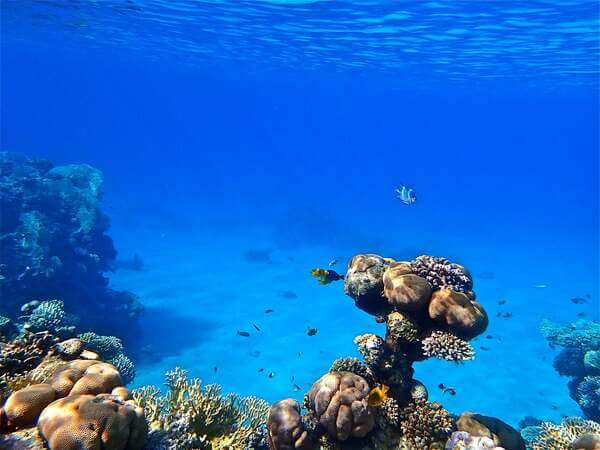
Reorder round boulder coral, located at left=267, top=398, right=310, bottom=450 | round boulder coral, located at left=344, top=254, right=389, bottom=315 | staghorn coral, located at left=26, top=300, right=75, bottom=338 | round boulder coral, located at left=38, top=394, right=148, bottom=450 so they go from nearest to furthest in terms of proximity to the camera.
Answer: round boulder coral, located at left=38, top=394, right=148, bottom=450 < round boulder coral, located at left=267, top=398, right=310, bottom=450 < round boulder coral, located at left=344, top=254, right=389, bottom=315 < staghorn coral, located at left=26, top=300, right=75, bottom=338

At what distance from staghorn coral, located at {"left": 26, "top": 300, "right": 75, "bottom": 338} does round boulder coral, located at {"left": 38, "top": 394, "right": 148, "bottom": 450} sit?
14.2 ft

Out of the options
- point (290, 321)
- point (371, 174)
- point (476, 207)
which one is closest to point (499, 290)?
point (290, 321)

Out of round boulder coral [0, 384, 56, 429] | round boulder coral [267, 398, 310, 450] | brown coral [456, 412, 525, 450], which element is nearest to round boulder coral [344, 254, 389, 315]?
brown coral [456, 412, 525, 450]

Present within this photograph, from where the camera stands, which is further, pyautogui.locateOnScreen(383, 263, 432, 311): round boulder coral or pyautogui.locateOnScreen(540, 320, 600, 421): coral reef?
pyautogui.locateOnScreen(540, 320, 600, 421): coral reef

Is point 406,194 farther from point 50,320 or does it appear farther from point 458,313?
point 50,320

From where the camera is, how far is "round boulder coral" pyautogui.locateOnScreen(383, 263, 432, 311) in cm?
568

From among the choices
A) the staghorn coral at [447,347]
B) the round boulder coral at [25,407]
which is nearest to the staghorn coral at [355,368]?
the staghorn coral at [447,347]

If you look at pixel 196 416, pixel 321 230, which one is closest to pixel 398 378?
pixel 196 416

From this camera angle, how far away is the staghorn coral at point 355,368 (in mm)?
6105

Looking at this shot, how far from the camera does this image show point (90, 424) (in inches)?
142

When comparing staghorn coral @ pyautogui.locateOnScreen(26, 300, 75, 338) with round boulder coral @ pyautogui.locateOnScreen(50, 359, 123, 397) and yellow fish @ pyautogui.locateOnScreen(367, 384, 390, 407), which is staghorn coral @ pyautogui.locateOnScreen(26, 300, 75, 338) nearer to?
round boulder coral @ pyautogui.locateOnScreen(50, 359, 123, 397)

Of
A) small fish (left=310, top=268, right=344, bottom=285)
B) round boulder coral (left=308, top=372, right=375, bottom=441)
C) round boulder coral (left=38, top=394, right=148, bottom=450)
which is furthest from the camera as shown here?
small fish (left=310, top=268, right=344, bottom=285)

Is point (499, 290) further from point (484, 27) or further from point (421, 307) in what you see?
point (421, 307)

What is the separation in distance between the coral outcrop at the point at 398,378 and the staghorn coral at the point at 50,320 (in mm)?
4704
